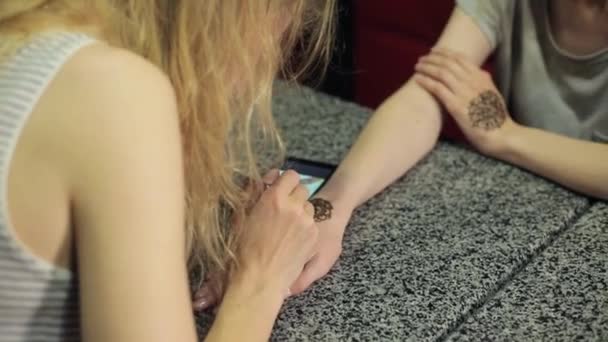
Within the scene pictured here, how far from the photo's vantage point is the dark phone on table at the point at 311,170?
3.48ft

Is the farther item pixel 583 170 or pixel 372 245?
pixel 583 170

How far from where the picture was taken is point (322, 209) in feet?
3.18

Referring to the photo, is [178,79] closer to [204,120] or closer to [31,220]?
[204,120]

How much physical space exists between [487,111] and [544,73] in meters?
0.16

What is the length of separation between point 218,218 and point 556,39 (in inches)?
24.4

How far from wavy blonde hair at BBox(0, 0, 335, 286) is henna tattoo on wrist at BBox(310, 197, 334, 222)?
3.2 inches

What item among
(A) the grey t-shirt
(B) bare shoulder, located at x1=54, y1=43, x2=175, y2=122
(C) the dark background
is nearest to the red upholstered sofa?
(C) the dark background

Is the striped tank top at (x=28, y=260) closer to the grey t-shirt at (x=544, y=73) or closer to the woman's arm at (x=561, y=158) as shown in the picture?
the woman's arm at (x=561, y=158)

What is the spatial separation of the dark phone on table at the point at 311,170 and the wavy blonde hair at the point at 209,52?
0.11m

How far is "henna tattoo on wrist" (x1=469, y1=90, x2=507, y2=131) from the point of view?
114cm

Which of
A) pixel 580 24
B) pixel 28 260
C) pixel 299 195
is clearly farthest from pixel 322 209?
pixel 580 24

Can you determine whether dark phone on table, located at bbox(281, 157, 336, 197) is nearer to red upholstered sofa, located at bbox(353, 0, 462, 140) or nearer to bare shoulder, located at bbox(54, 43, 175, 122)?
bare shoulder, located at bbox(54, 43, 175, 122)

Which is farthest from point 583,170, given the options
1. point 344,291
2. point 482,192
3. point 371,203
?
point 344,291

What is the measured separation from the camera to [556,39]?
1.23 meters
